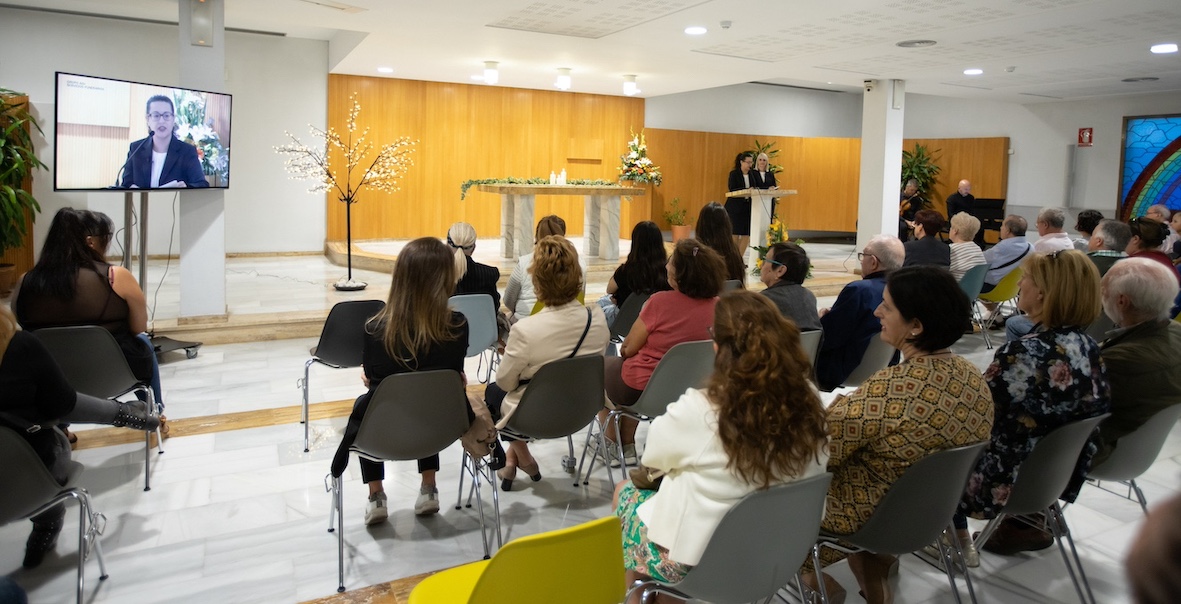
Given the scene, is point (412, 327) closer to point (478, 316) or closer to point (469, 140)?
point (478, 316)

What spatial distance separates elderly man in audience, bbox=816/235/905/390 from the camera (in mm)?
4117

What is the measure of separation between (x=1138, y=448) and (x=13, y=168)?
893 cm

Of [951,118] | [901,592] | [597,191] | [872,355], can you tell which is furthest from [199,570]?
[951,118]

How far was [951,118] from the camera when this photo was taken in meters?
14.5

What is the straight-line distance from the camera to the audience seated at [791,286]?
13.0 feet

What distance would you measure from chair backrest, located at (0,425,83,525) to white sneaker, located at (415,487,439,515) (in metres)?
1.35

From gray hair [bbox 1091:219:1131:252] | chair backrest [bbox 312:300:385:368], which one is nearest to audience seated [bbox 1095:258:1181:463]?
chair backrest [bbox 312:300:385:368]

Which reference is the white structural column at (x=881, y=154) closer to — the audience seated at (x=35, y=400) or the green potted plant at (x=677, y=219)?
the green potted plant at (x=677, y=219)

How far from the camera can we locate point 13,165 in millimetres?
7816

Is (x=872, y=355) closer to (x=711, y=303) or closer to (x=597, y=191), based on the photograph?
(x=711, y=303)

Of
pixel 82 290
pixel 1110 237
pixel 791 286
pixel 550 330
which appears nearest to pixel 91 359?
pixel 82 290

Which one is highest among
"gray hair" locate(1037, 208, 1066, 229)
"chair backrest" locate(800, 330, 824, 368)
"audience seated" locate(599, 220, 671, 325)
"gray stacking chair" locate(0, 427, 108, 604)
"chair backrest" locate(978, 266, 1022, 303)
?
"gray hair" locate(1037, 208, 1066, 229)

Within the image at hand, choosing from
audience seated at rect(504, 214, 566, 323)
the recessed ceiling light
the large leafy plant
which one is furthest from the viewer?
the recessed ceiling light

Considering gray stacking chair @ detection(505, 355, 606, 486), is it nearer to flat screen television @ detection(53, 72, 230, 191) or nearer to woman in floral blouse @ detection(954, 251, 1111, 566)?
woman in floral blouse @ detection(954, 251, 1111, 566)
